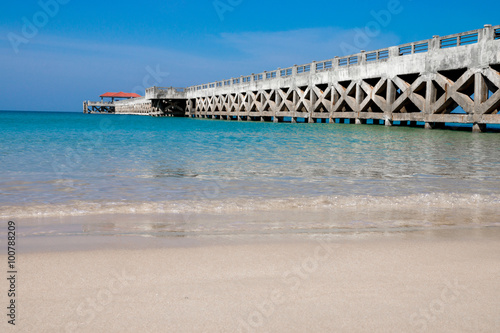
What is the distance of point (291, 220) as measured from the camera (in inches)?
174

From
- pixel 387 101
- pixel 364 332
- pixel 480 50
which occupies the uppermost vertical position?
pixel 480 50

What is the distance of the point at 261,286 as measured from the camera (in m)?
2.54

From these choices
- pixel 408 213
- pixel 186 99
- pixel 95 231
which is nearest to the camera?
pixel 95 231

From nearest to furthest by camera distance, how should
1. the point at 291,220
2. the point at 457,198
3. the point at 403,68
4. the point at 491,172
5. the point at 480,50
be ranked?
the point at 291,220, the point at 457,198, the point at 491,172, the point at 480,50, the point at 403,68

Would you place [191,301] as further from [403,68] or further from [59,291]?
[403,68]

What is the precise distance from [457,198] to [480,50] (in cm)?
1604

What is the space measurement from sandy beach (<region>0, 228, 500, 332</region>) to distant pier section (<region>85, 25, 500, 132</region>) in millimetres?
18173

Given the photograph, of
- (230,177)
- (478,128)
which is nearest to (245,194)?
(230,177)

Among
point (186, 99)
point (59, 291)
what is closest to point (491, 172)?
point (59, 291)

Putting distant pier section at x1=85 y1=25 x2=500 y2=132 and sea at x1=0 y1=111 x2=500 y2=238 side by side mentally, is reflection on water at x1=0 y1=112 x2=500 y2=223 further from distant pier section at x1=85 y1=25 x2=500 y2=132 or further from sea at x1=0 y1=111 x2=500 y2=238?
distant pier section at x1=85 y1=25 x2=500 y2=132

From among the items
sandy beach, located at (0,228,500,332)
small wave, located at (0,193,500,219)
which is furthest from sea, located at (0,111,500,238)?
sandy beach, located at (0,228,500,332)

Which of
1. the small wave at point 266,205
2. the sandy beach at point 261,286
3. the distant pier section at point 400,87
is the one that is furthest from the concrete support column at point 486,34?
the sandy beach at point 261,286

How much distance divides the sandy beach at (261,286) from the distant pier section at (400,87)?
18.2m

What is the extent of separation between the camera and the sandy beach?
2113mm
